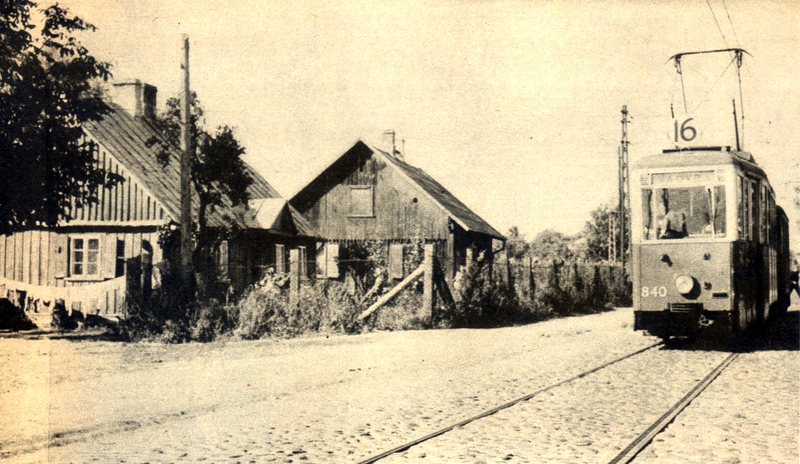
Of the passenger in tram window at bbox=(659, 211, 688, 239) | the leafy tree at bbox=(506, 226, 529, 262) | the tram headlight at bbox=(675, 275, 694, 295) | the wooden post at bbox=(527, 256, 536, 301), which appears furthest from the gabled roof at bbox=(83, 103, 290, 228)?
the leafy tree at bbox=(506, 226, 529, 262)

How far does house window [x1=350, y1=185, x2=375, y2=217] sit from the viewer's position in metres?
28.0

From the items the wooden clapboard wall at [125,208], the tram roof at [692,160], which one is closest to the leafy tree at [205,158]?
the wooden clapboard wall at [125,208]

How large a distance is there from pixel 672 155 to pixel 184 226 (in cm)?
917

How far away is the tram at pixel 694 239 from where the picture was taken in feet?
40.8

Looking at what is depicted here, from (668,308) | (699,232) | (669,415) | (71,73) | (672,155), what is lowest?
(669,415)

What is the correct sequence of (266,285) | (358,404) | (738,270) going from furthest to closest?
(266,285)
(738,270)
(358,404)

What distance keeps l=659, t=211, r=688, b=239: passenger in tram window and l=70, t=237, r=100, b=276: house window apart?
41.3ft

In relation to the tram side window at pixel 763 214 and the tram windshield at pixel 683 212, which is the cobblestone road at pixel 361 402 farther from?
the tram side window at pixel 763 214

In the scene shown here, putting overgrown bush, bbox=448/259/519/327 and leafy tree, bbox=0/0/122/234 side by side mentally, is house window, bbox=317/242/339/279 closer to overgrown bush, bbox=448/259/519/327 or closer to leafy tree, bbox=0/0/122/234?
overgrown bush, bbox=448/259/519/327

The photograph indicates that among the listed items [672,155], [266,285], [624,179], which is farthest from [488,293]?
[624,179]

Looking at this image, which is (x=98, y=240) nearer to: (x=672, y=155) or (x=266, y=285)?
(x=266, y=285)

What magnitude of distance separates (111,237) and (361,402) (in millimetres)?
12196

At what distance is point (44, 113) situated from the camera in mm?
12930

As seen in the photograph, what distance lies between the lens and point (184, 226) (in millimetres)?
15383
